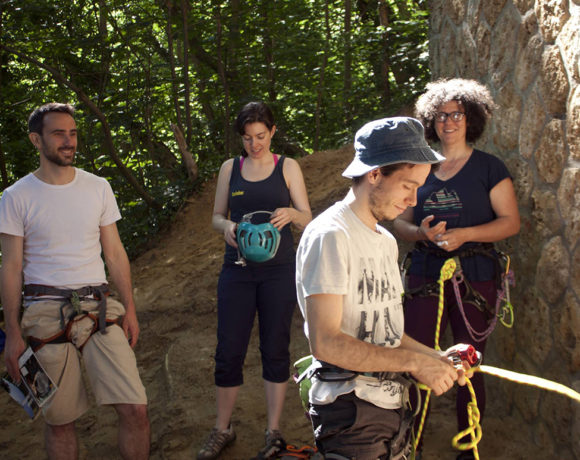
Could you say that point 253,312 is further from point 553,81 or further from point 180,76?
point 180,76

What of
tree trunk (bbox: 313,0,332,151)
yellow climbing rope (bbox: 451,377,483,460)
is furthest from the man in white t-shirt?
tree trunk (bbox: 313,0,332,151)

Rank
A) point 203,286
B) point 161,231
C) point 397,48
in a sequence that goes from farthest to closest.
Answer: point 397,48
point 161,231
point 203,286

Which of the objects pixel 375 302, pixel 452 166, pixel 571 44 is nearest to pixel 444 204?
pixel 452 166

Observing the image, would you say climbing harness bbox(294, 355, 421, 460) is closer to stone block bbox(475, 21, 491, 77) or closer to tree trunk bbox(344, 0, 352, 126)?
stone block bbox(475, 21, 491, 77)

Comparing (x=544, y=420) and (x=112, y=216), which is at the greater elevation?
(x=112, y=216)

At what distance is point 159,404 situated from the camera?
15.2 ft

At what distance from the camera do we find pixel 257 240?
3.30 m

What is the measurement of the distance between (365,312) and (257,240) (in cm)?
138

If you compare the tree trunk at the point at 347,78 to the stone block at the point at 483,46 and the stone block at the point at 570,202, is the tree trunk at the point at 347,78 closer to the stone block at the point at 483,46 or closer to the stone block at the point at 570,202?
the stone block at the point at 483,46

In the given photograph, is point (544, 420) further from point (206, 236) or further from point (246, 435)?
point (206, 236)

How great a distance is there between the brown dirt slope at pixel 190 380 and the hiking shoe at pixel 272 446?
275mm

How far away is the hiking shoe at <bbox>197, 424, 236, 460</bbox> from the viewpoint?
355cm

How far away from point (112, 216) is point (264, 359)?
3.83 ft

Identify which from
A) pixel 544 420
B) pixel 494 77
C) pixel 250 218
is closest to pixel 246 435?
pixel 250 218
